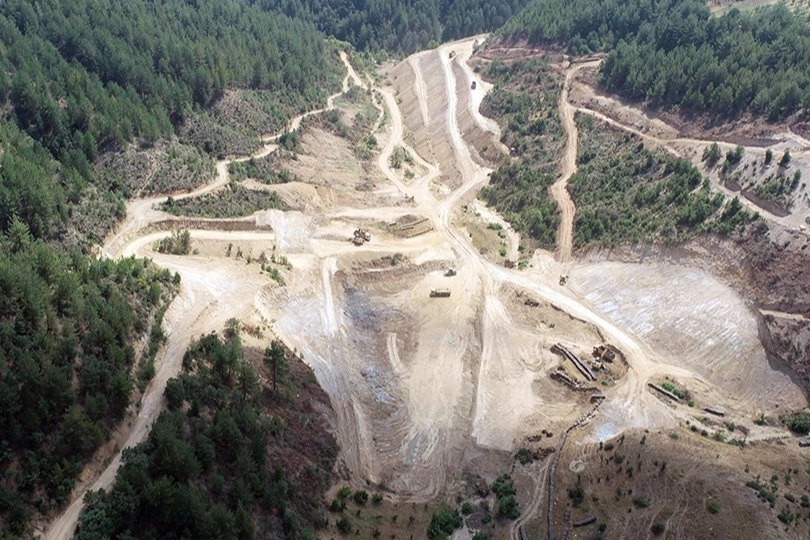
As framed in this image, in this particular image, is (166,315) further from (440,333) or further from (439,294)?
(439,294)

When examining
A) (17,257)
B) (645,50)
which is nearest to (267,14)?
(645,50)

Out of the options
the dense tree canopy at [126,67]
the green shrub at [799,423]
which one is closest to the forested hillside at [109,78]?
the dense tree canopy at [126,67]

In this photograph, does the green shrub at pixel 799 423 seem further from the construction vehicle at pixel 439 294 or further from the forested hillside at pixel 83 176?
the forested hillside at pixel 83 176

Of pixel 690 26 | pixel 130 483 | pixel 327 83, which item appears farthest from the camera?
pixel 327 83

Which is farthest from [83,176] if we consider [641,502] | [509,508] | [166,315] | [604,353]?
[641,502]

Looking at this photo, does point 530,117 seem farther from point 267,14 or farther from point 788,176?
point 267,14

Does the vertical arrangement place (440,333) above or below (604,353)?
above
